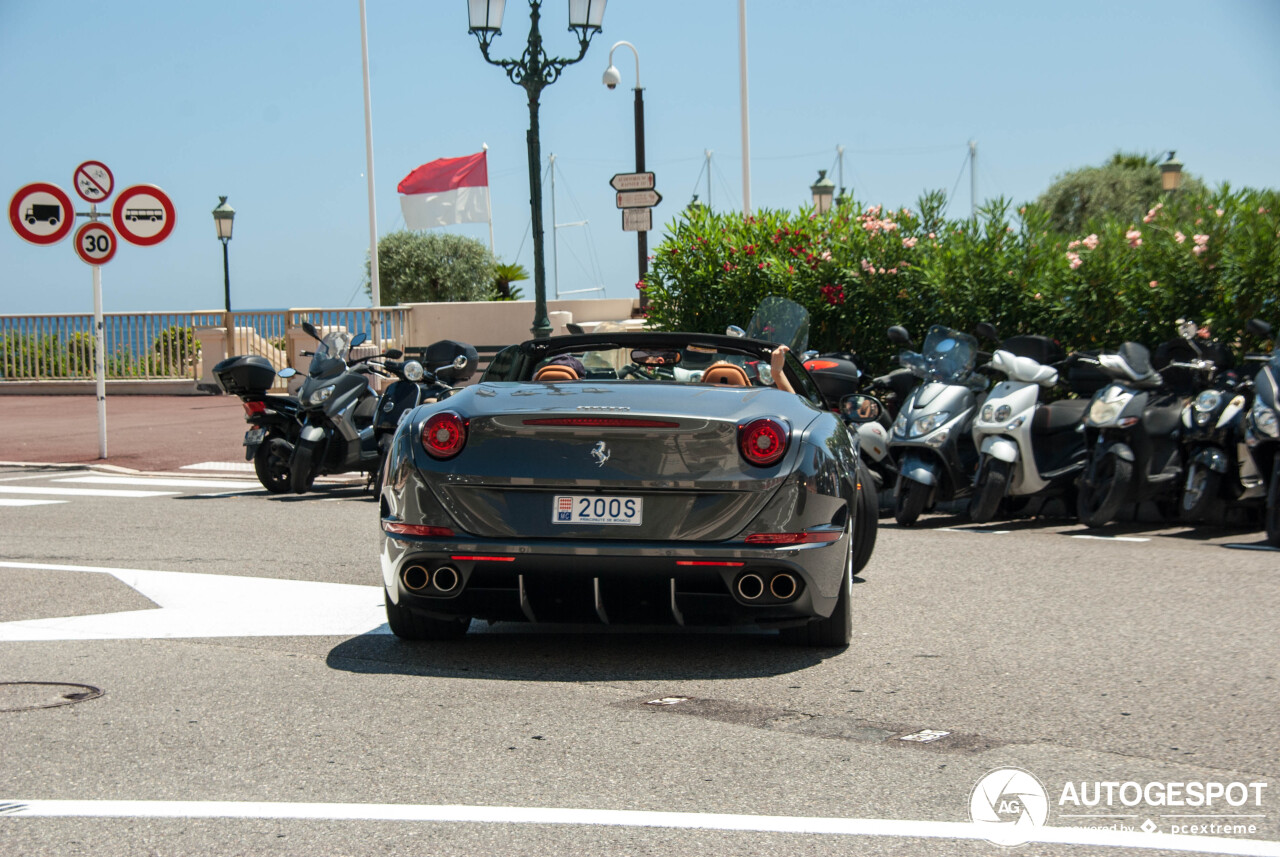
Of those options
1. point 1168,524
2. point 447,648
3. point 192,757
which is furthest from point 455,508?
point 1168,524

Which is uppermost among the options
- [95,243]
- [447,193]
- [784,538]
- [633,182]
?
[447,193]

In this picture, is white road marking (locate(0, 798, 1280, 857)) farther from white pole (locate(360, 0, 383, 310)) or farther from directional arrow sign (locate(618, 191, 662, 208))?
white pole (locate(360, 0, 383, 310))

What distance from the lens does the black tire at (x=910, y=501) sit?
10172mm

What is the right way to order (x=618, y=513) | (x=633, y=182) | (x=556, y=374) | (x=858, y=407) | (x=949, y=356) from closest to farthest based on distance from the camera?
(x=618, y=513), (x=556, y=374), (x=858, y=407), (x=949, y=356), (x=633, y=182)

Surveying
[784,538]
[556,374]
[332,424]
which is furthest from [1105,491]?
[332,424]

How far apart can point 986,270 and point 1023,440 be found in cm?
275

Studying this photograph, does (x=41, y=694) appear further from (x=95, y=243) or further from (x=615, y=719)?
(x=95, y=243)

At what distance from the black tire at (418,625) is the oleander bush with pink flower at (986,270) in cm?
730

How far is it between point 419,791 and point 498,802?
0.24 meters

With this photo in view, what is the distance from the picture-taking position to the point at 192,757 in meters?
4.18

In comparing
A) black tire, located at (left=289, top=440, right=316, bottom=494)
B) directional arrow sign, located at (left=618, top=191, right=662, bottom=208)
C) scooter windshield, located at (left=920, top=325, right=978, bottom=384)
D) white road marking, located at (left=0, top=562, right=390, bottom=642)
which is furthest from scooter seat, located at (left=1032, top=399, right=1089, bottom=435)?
directional arrow sign, located at (left=618, top=191, right=662, bottom=208)

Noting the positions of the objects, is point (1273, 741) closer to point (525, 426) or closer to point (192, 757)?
point (525, 426)

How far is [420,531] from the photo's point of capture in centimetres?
530

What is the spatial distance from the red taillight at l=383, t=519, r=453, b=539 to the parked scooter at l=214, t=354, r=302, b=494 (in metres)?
7.49
